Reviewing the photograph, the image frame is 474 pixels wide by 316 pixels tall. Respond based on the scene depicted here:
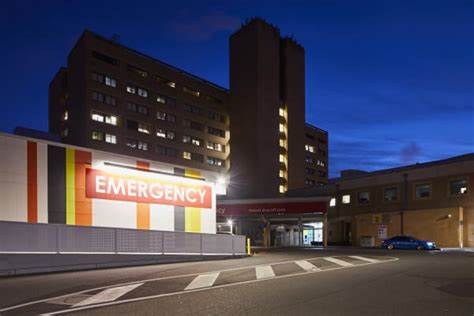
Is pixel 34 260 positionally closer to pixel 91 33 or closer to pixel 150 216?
pixel 150 216

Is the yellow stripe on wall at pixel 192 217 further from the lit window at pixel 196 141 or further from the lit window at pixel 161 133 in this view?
the lit window at pixel 196 141

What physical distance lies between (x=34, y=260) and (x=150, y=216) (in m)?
8.30

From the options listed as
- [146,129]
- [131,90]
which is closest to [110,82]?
[131,90]

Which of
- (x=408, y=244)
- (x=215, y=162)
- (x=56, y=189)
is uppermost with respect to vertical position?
(x=215, y=162)

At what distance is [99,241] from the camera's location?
19.7 meters

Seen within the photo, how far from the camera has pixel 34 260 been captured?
17156 mm

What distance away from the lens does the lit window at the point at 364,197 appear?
57219 mm

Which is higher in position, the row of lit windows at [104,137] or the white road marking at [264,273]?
the row of lit windows at [104,137]

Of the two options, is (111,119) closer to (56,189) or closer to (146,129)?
(146,129)

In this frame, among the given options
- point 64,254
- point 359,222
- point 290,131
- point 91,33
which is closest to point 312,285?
point 64,254

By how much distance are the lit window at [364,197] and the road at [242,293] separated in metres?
40.6

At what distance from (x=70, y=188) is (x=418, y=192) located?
38.9m

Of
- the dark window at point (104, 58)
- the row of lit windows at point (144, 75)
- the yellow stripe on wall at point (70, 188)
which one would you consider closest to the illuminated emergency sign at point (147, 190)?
the yellow stripe on wall at point (70, 188)

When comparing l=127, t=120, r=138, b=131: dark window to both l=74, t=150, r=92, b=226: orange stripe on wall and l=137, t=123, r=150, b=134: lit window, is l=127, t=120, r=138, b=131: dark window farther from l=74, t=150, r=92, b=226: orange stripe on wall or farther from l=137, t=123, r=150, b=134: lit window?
l=74, t=150, r=92, b=226: orange stripe on wall
